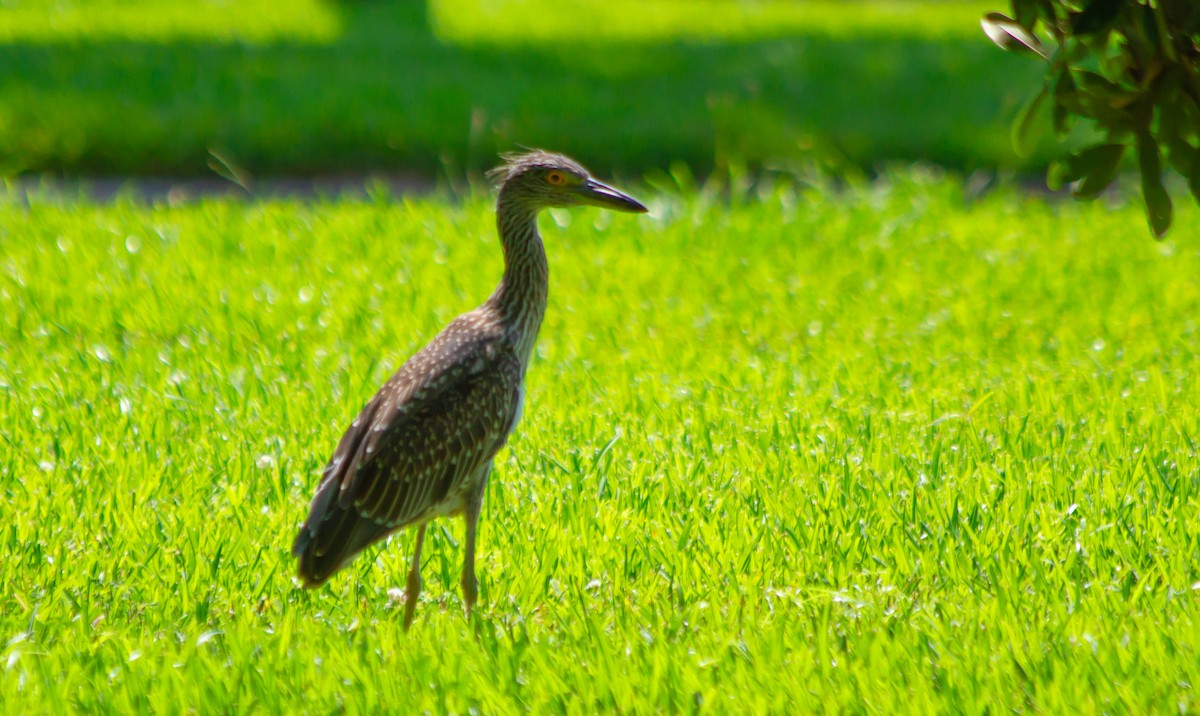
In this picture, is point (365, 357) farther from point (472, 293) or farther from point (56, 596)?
point (56, 596)

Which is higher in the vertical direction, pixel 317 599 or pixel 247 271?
pixel 317 599

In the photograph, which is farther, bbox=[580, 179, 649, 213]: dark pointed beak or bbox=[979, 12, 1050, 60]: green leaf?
bbox=[580, 179, 649, 213]: dark pointed beak

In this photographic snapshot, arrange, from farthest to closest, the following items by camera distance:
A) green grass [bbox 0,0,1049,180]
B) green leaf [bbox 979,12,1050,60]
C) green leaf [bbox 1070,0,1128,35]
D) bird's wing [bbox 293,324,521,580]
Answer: green grass [bbox 0,0,1049,180]
bird's wing [bbox 293,324,521,580]
green leaf [bbox 979,12,1050,60]
green leaf [bbox 1070,0,1128,35]

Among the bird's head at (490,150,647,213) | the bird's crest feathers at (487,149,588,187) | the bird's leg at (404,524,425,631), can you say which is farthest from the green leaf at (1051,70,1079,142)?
the bird's leg at (404,524,425,631)

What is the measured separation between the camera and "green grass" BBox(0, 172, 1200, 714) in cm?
391

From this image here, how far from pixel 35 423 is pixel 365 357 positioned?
5.16 feet

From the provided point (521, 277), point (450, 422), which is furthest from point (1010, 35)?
point (450, 422)

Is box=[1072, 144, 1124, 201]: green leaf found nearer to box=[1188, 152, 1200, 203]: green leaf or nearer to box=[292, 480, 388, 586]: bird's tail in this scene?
box=[1188, 152, 1200, 203]: green leaf

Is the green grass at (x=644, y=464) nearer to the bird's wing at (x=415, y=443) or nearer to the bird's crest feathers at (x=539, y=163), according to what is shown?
the bird's wing at (x=415, y=443)

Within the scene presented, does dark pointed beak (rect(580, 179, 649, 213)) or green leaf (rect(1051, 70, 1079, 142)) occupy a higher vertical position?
green leaf (rect(1051, 70, 1079, 142))

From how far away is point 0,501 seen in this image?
5066 mm

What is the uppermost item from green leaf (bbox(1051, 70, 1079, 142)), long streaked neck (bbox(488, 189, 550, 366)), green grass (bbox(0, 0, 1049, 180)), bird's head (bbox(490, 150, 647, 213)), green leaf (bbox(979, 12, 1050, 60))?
green leaf (bbox(979, 12, 1050, 60))

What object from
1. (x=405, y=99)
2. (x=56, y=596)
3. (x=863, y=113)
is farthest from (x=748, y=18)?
(x=56, y=596)

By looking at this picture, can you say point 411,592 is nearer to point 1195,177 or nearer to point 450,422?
point 450,422
